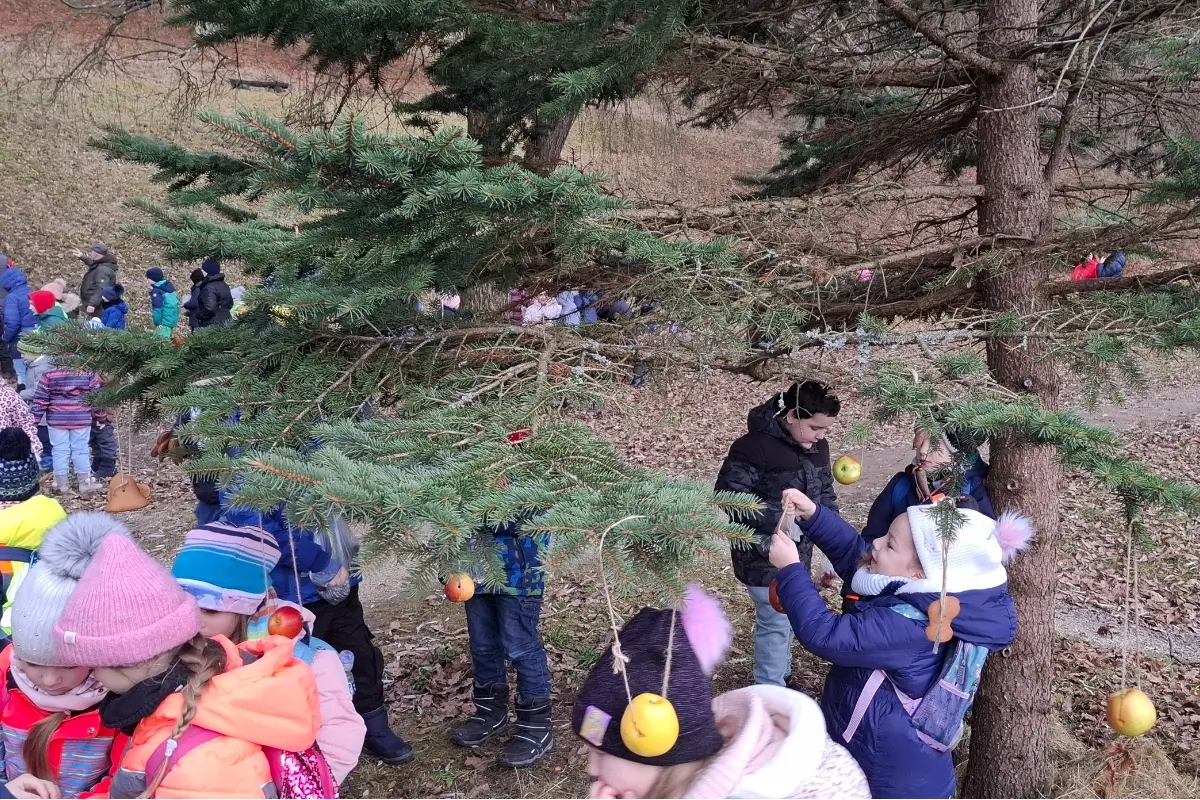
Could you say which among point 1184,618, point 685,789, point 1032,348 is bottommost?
point 1184,618

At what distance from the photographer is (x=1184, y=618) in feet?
20.9

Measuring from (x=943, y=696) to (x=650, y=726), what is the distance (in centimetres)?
138

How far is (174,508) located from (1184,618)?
9.06 meters

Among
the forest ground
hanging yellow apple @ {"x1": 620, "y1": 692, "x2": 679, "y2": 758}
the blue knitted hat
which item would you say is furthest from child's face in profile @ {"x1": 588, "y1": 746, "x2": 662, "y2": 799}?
the blue knitted hat

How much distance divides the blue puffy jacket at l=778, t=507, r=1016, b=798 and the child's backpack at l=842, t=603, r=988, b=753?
0.06 ft

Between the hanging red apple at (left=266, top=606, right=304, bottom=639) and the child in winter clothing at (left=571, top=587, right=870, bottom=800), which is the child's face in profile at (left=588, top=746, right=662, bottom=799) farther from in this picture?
the hanging red apple at (left=266, top=606, right=304, bottom=639)

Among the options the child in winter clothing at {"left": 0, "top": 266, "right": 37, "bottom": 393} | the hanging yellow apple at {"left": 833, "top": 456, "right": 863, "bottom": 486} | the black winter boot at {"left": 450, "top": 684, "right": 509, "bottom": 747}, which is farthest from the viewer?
the child in winter clothing at {"left": 0, "top": 266, "right": 37, "bottom": 393}

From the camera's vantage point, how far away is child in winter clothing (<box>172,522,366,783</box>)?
270cm

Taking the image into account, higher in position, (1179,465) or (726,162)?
(726,162)

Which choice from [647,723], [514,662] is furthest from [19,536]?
[647,723]

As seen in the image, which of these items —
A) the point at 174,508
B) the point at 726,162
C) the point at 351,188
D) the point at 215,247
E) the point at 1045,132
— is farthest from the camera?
the point at 726,162

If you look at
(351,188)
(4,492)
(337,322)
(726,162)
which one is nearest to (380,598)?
(4,492)

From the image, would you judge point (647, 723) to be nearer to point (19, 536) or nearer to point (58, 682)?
point (58, 682)

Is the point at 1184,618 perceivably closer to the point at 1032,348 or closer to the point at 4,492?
the point at 1032,348
